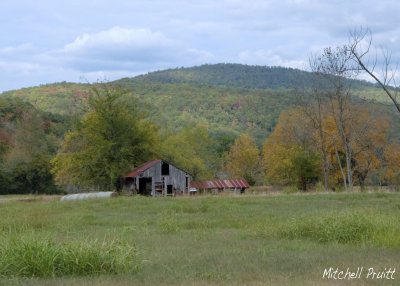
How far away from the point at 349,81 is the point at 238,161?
3740 cm

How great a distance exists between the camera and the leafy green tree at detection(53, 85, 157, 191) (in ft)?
159

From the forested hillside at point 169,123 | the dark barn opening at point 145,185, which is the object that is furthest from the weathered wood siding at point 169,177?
the forested hillside at point 169,123

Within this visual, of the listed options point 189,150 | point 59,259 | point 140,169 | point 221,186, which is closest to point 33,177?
point 189,150

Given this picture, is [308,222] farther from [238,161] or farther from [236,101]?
[236,101]

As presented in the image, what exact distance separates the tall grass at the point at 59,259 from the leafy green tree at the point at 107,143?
39.2 m

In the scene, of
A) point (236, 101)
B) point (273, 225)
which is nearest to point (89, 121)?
point (273, 225)

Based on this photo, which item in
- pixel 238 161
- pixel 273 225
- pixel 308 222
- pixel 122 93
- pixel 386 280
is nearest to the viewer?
pixel 386 280

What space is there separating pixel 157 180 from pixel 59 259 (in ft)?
137

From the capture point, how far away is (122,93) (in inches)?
2000

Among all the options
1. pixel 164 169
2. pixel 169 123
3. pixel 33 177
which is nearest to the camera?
pixel 164 169

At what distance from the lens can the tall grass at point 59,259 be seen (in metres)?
8.27

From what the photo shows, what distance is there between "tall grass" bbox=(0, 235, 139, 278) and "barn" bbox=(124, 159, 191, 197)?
3887 centimetres

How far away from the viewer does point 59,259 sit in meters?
8.57

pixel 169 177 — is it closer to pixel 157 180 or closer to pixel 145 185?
pixel 157 180
